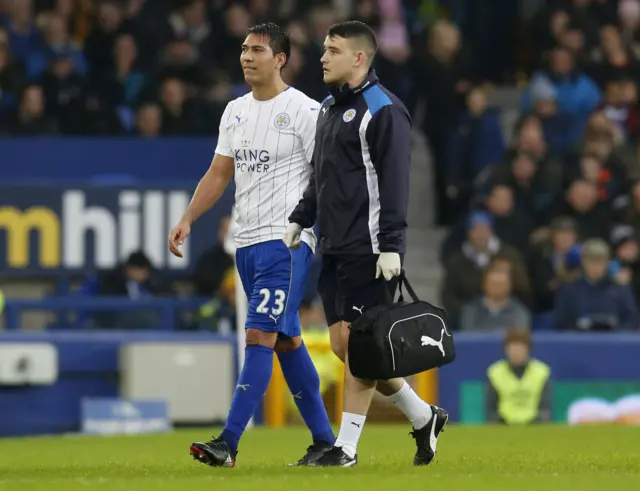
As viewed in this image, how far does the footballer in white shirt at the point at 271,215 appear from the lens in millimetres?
8242

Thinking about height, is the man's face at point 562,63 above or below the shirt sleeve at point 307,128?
above

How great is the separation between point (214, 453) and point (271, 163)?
1441 millimetres

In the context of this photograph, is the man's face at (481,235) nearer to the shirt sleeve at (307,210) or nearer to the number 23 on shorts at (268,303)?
the shirt sleeve at (307,210)

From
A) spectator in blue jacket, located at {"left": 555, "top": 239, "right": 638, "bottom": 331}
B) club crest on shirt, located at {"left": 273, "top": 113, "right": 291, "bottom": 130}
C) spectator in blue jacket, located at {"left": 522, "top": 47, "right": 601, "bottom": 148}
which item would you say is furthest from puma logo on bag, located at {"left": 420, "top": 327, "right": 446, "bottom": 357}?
spectator in blue jacket, located at {"left": 522, "top": 47, "right": 601, "bottom": 148}

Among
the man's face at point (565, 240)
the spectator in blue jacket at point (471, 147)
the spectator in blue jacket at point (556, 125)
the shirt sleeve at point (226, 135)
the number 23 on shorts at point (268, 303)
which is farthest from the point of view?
the spectator in blue jacket at point (556, 125)

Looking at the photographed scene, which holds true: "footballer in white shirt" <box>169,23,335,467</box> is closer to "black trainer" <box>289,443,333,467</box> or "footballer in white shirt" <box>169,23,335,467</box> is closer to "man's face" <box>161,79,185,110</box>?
"black trainer" <box>289,443,333,467</box>

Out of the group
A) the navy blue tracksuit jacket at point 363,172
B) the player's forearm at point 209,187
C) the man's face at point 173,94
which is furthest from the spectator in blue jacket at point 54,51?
the navy blue tracksuit jacket at point 363,172

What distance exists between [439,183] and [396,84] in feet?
3.76

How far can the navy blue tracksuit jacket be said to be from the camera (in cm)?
789

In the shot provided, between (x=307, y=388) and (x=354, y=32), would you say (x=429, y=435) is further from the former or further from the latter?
(x=354, y=32)

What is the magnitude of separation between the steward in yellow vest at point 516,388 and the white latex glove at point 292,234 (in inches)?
228

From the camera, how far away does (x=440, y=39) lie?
740 inches

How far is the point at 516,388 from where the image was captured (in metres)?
13.9

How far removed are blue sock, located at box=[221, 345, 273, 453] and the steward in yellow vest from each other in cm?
578
